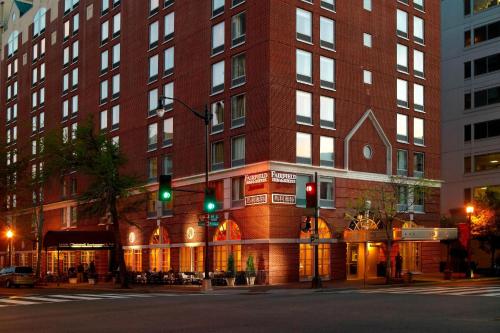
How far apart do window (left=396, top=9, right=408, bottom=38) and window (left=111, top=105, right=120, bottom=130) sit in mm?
27679

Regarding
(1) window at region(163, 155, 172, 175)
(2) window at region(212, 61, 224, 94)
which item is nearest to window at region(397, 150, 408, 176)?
(2) window at region(212, 61, 224, 94)

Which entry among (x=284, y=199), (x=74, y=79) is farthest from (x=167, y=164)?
(x=74, y=79)

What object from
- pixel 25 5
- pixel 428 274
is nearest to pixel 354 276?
pixel 428 274

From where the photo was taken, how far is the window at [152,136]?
199 ft

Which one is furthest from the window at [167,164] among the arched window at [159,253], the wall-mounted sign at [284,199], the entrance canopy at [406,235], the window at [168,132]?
the entrance canopy at [406,235]

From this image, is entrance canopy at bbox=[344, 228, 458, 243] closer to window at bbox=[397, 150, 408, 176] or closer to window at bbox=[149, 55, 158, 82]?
window at bbox=[397, 150, 408, 176]

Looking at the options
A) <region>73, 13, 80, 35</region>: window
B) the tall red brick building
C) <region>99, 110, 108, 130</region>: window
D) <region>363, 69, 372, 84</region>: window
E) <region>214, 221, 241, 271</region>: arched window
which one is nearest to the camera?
the tall red brick building

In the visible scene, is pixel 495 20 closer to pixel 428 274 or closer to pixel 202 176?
pixel 428 274

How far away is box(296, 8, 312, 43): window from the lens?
49969mm

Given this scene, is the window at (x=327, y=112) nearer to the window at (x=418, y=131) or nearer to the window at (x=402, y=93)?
the window at (x=402, y=93)

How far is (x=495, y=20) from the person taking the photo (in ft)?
226

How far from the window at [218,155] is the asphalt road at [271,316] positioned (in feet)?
83.2

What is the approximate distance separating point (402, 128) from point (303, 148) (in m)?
11.9

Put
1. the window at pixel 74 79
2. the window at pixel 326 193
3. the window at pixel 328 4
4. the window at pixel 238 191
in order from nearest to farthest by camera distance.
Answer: the window at pixel 238 191 → the window at pixel 326 193 → the window at pixel 328 4 → the window at pixel 74 79
